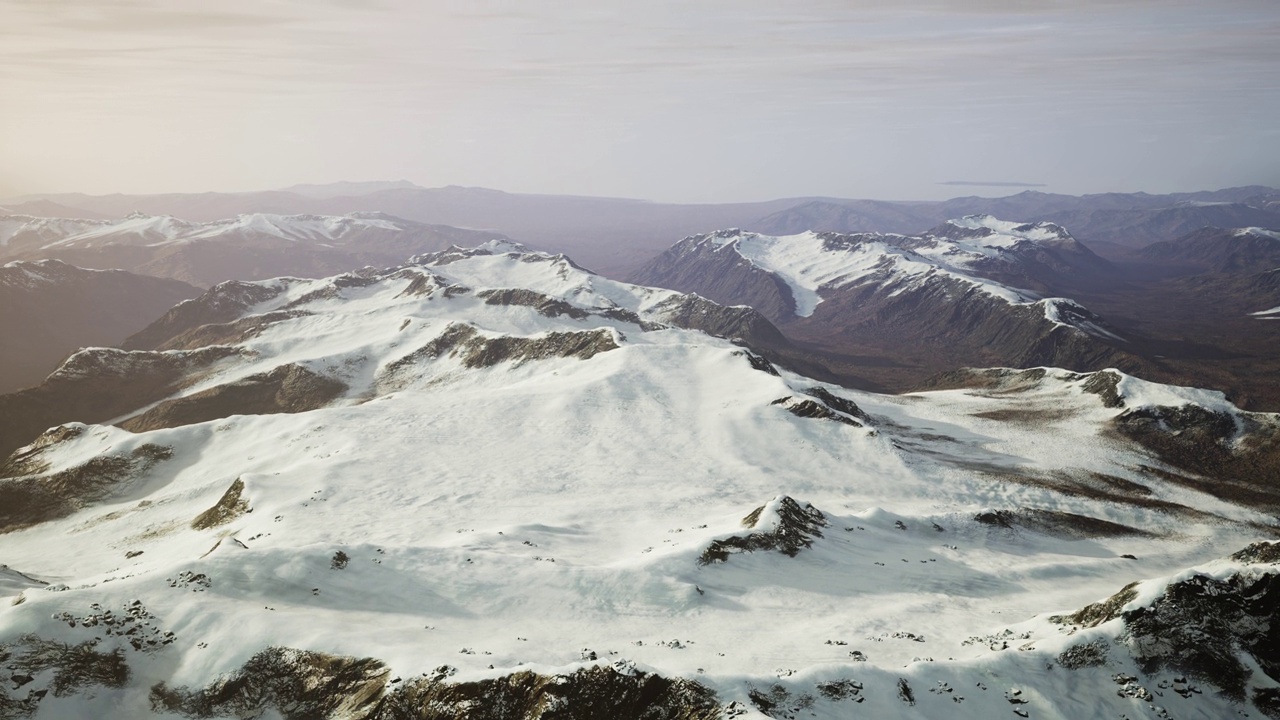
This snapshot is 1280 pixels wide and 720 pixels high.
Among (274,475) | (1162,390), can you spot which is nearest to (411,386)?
(274,475)

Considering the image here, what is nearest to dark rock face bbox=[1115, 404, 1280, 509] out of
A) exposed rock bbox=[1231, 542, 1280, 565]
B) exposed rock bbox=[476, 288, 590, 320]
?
exposed rock bbox=[1231, 542, 1280, 565]

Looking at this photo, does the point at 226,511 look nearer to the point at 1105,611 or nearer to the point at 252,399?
the point at 1105,611

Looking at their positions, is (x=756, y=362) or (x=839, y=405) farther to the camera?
(x=756, y=362)

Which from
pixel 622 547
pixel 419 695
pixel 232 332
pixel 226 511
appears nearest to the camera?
pixel 419 695

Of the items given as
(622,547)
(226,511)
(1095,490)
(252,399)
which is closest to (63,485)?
(226,511)

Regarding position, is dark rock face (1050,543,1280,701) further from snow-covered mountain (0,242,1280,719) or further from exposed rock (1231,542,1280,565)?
exposed rock (1231,542,1280,565)

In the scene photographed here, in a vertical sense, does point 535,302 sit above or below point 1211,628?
above

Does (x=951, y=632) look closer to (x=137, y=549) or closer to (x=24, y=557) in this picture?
(x=137, y=549)
